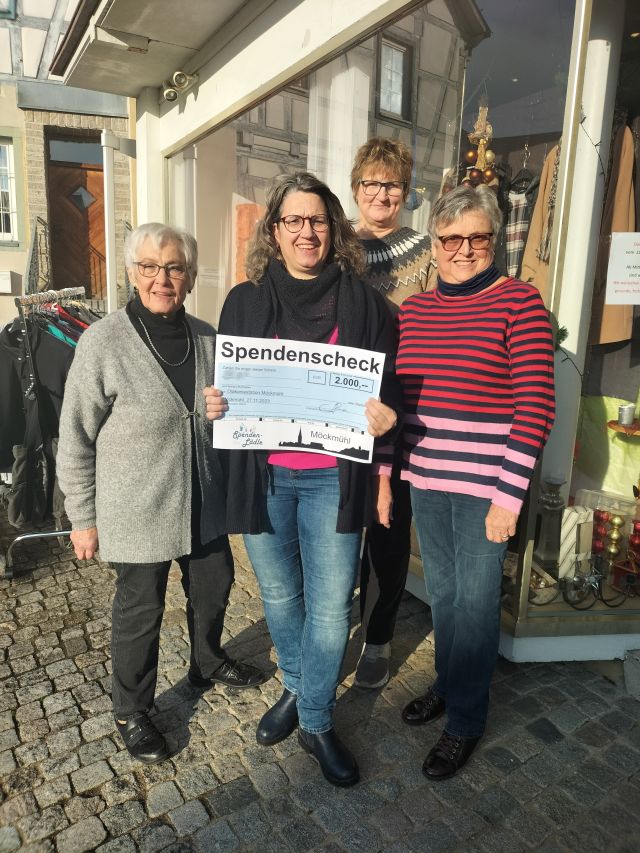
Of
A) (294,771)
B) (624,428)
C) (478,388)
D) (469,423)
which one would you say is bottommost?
(294,771)

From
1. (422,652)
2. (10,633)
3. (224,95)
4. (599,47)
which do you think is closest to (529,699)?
(422,652)

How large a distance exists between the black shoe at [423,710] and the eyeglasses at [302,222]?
2081mm

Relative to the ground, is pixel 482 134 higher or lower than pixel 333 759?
higher

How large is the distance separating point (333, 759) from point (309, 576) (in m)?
0.73

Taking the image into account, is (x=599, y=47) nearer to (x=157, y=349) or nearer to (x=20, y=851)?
(x=157, y=349)

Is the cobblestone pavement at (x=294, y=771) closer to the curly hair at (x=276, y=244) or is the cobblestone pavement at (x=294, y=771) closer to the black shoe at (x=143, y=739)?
the black shoe at (x=143, y=739)

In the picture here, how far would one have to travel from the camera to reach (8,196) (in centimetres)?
1305

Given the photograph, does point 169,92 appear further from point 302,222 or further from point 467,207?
point 467,207

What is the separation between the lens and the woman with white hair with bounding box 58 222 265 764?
2.20 metres

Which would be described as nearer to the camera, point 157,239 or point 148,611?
point 157,239

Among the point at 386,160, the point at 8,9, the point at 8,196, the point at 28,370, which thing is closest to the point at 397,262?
the point at 386,160

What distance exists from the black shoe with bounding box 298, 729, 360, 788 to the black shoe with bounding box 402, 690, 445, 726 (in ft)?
1.34

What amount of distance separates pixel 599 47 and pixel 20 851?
399 centimetres

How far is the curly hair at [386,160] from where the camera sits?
270cm
